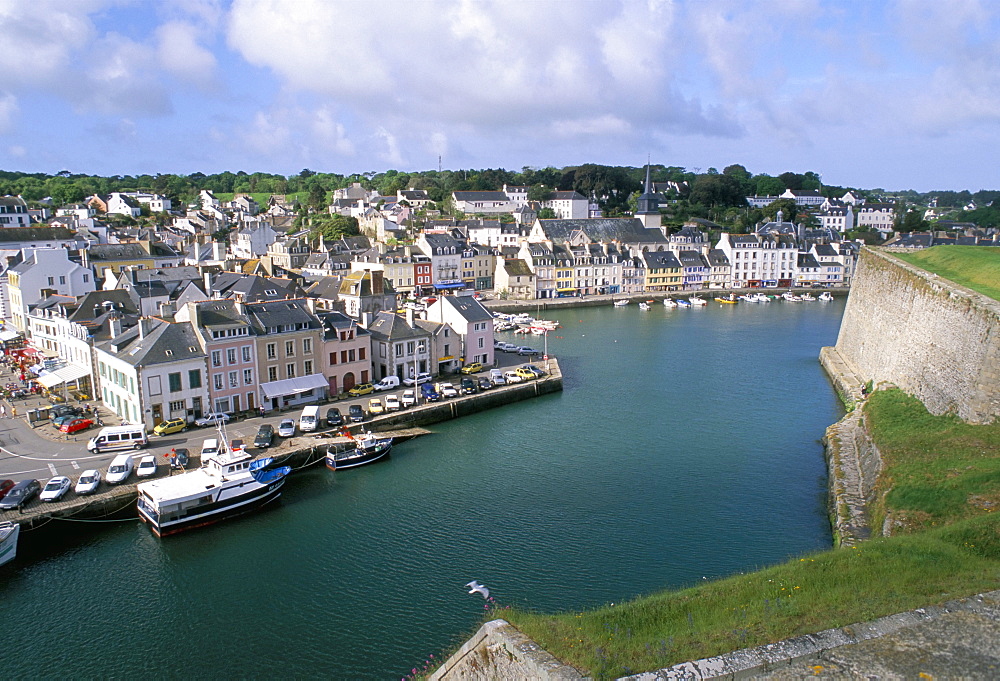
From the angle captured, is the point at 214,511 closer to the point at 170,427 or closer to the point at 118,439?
the point at 118,439

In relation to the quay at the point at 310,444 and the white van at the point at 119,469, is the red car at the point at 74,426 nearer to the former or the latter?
the quay at the point at 310,444

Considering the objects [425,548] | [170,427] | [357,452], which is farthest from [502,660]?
[170,427]

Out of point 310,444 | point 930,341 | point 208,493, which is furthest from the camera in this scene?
point 930,341

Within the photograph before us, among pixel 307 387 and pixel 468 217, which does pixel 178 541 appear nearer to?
pixel 307 387

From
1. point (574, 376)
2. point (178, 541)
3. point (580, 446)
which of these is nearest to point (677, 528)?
point (580, 446)

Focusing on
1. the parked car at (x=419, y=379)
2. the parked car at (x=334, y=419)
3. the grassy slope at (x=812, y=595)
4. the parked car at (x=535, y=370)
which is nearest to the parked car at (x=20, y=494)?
the parked car at (x=334, y=419)

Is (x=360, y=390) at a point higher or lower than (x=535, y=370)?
higher

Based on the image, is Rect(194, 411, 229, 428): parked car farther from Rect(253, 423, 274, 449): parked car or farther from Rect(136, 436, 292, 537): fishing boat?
Rect(136, 436, 292, 537): fishing boat
